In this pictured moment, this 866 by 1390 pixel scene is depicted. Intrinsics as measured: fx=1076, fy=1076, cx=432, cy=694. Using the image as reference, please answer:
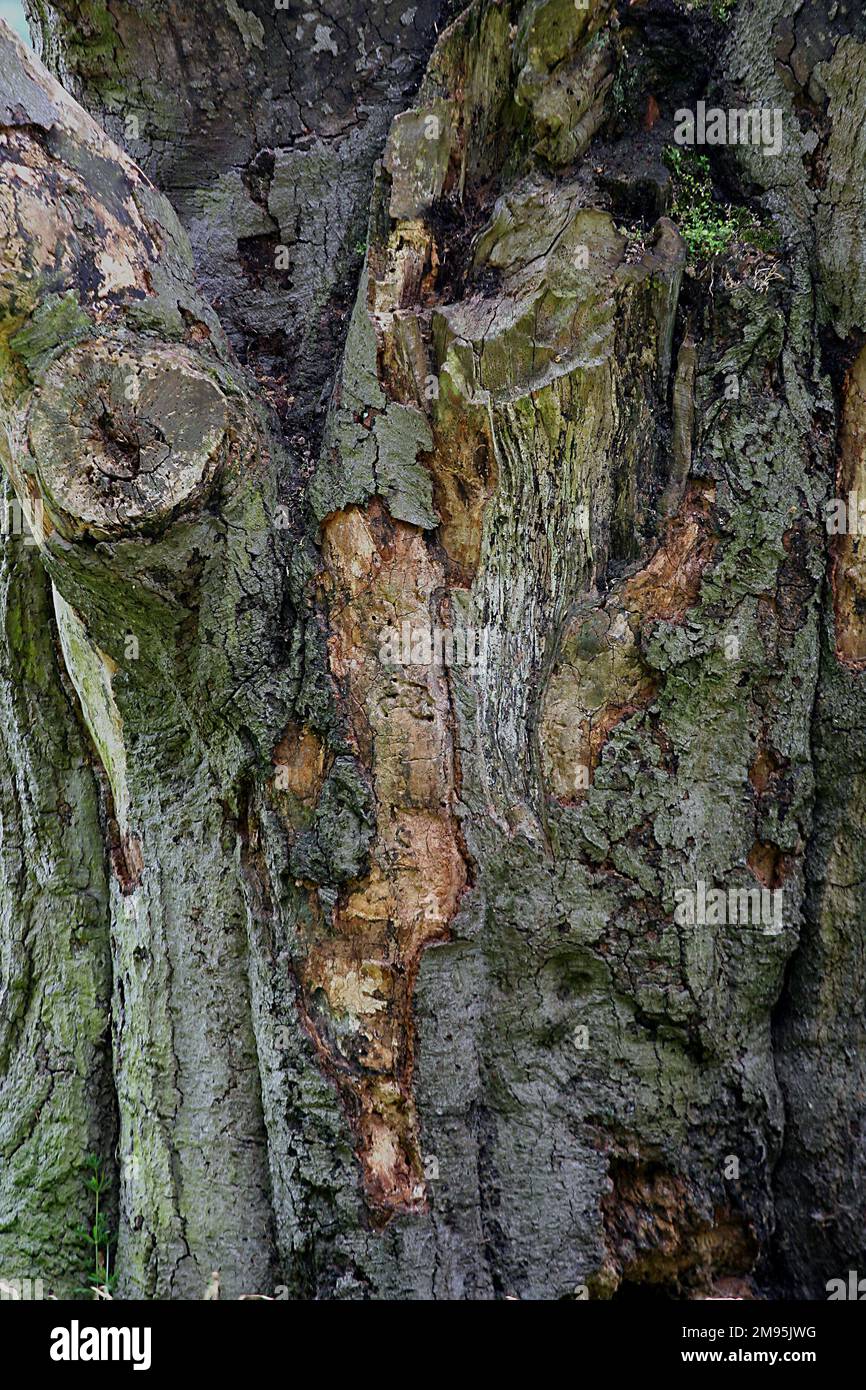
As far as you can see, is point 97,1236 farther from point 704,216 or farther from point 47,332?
point 704,216

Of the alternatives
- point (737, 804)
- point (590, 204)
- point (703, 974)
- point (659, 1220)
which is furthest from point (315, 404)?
point (659, 1220)

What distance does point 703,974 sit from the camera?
288 cm

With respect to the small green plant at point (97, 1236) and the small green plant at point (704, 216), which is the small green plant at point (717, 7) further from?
the small green plant at point (97, 1236)

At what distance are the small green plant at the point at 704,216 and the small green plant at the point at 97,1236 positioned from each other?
3194 mm

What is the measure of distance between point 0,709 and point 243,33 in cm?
221

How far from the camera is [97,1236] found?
3.21 m

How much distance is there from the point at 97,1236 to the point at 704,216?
11.3 ft

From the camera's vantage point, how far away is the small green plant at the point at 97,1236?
3135 millimetres

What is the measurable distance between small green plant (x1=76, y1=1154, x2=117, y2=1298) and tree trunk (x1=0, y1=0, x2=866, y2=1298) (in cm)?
14

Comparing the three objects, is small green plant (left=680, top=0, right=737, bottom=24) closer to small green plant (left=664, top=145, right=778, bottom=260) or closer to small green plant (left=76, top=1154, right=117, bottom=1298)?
small green plant (left=664, top=145, right=778, bottom=260)

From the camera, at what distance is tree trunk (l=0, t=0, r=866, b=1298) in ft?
9.09

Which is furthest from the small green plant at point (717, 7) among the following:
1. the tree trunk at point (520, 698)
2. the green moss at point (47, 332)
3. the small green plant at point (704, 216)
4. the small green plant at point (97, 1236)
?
the small green plant at point (97, 1236)

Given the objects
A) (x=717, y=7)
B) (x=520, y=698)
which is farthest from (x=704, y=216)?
(x=520, y=698)

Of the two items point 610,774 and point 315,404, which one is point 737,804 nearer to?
point 610,774
